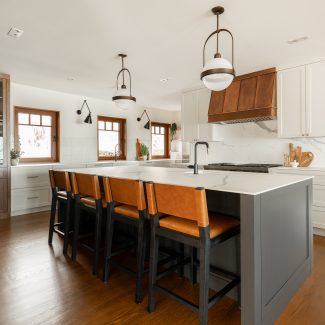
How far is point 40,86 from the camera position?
189 inches

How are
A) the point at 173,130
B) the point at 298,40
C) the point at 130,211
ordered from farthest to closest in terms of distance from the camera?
the point at 173,130
the point at 298,40
the point at 130,211

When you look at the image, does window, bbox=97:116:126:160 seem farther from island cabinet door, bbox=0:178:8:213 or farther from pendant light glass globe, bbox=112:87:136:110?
pendant light glass globe, bbox=112:87:136:110

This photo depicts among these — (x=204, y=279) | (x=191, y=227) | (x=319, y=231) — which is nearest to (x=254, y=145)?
(x=319, y=231)

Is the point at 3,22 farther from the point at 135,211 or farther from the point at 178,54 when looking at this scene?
the point at 135,211

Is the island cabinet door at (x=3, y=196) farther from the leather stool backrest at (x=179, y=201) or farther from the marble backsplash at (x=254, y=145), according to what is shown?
the marble backsplash at (x=254, y=145)

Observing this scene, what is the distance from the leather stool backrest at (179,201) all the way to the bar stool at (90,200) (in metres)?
0.78

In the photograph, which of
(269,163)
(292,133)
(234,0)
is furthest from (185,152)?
(234,0)

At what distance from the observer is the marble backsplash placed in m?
3.84

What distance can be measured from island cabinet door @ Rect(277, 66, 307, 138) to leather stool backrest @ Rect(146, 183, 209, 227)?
9.62ft

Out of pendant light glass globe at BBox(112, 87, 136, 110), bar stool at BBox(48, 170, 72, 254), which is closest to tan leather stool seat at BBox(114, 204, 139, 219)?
bar stool at BBox(48, 170, 72, 254)

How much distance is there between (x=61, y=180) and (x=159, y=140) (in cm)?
470

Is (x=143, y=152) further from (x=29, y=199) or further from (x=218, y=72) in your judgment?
(x=218, y=72)

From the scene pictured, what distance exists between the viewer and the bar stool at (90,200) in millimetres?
2240

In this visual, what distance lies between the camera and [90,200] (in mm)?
2463
